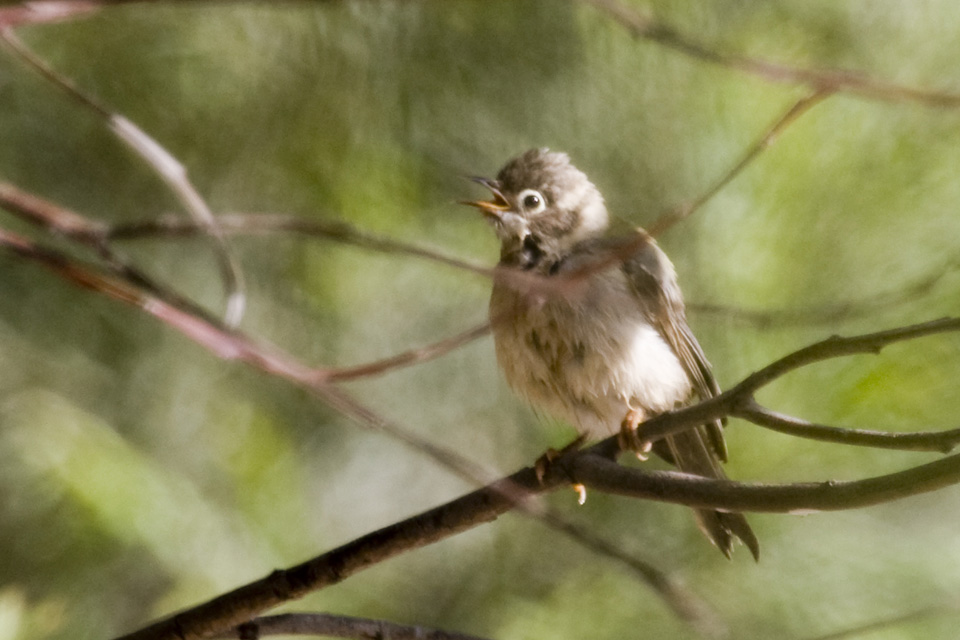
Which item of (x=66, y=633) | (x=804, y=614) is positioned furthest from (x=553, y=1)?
(x=66, y=633)

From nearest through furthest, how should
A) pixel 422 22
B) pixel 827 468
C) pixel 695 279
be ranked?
pixel 827 468, pixel 695 279, pixel 422 22

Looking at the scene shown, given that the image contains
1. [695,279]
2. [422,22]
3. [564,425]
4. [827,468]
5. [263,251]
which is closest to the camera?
[827,468]

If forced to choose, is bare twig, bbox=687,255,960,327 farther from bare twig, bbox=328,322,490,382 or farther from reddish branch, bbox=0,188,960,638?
bare twig, bbox=328,322,490,382

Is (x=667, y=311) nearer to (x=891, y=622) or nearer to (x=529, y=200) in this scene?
(x=529, y=200)

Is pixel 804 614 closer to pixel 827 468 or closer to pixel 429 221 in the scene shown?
pixel 827 468

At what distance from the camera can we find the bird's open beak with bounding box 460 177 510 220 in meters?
2.12

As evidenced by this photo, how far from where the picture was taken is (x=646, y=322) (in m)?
2.01

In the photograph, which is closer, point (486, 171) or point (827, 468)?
point (827, 468)

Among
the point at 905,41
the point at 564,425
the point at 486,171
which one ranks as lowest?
the point at 564,425

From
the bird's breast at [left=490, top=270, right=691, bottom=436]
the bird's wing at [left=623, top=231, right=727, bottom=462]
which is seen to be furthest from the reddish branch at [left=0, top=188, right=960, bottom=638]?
the bird's wing at [left=623, top=231, right=727, bottom=462]

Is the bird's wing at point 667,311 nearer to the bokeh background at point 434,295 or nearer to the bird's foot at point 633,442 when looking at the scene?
the bokeh background at point 434,295

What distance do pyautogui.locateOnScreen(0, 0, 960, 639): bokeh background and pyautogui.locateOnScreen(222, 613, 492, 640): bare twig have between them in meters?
0.50

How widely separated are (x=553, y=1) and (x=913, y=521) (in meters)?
1.35

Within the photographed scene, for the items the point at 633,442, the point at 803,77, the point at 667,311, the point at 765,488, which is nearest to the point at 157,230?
the point at 803,77
